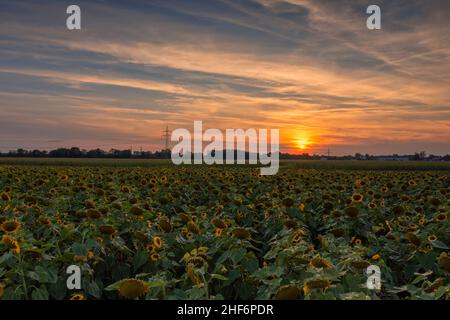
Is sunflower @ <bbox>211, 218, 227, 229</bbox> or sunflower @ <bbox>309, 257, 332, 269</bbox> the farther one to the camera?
sunflower @ <bbox>211, 218, 227, 229</bbox>

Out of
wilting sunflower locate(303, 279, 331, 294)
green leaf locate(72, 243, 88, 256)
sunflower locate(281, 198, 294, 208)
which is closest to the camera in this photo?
wilting sunflower locate(303, 279, 331, 294)

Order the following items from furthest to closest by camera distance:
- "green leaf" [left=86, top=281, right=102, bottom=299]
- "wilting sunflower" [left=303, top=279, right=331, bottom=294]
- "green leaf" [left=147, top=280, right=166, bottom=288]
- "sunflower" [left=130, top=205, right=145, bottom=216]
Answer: "sunflower" [left=130, top=205, right=145, bottom=216] < "green leaf" [left=86, top=281, right=102, bottom=299] < "green leaf" [left=147, top=280, right=166, bottom=288] < "wilting sunflower" [left=303, top=279, right=331, bottom=294]

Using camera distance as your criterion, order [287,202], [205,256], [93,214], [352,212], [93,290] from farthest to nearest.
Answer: [287,202] < [352,212] < [93,214] < [205,256] < [93,290]

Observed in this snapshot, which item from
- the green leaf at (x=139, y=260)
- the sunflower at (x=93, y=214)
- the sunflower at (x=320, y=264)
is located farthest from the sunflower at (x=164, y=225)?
the sunflower at (x=320, y=264)

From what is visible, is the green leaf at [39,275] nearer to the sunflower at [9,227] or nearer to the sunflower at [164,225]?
the sunflower at [9,227]

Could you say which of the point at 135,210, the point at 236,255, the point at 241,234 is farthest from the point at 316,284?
the point at 135,210

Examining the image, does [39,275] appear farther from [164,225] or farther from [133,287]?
[164,225]

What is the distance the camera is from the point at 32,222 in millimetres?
6379

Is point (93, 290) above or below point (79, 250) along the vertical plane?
below

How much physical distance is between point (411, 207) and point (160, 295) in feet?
23.1

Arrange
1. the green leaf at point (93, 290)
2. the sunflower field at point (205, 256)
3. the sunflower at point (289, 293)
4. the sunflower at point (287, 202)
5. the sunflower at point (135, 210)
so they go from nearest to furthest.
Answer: the sunflower at point (289, 293) < the sunflower field at point (205, 256) < the green leaf at point (93, 290) < the sunflower at point (135, 210) < the sunflower at point (287, 202)

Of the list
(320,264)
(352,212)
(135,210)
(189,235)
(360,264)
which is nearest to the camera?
(320,264)

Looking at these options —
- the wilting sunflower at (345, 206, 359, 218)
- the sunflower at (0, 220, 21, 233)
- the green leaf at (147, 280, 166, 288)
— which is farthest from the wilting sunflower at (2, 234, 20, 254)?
the wilting sunflower at (345, 206, 359, 218)

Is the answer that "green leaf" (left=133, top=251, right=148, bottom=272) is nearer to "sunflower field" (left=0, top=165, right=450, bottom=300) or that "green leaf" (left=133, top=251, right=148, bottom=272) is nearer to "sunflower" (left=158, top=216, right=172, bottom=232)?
"sunflower field" (left=0, top=165, right=450, bottom=300)
